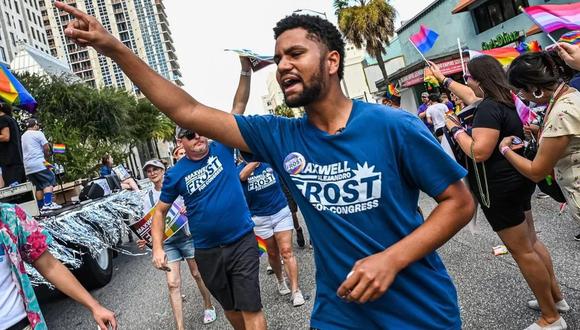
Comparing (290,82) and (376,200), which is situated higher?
(290,82)

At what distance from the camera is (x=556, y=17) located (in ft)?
12.6

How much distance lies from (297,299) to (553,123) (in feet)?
10.2

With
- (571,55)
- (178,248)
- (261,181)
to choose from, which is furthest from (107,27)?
(571,55)

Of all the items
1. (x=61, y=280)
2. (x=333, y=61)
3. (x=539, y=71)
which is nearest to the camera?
(x=333, y=61)

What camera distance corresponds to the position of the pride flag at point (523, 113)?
3.30 meters

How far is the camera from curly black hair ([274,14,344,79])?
1894mm

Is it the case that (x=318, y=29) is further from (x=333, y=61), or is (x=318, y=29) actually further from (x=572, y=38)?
(x=572, y=38)

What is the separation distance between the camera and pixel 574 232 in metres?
5.27

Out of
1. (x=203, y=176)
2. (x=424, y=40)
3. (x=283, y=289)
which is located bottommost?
(x=283, y=289)

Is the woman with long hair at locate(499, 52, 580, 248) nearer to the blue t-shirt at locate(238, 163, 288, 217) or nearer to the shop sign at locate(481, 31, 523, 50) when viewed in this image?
the blue t-shirt at locate(238, 163, 288, 217)

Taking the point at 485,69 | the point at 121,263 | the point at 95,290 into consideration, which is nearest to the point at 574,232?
the point at 485,69

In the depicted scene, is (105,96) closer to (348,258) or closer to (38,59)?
(38,59)

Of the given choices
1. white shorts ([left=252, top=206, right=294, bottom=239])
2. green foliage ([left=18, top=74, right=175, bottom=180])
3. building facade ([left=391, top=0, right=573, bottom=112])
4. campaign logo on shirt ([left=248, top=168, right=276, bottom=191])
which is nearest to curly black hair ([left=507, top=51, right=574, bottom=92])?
white shorts ([left=252, top=206, right=294, bottom=239])

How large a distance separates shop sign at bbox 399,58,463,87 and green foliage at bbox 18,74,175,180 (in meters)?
17.9
